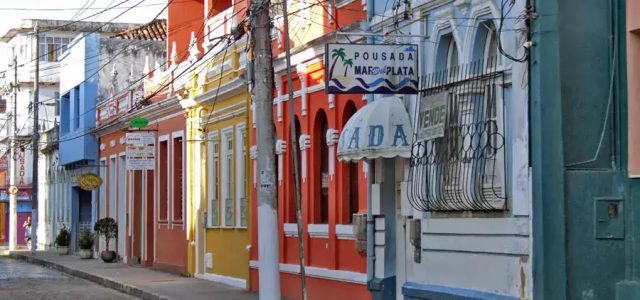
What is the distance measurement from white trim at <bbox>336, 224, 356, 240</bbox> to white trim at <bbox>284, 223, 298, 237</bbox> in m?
2.12

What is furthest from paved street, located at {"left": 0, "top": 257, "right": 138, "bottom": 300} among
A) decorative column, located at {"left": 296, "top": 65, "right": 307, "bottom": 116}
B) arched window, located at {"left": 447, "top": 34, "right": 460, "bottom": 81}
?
arched window, located at {"left": 447, "top": 34, "right": 460, "bottom": 81}

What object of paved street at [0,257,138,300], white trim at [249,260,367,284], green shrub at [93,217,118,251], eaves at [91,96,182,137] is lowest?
paved street at [0,257,138,300]

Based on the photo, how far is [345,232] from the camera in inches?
642

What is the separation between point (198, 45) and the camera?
A: 24.9 m

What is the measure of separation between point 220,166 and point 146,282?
3.29 meters

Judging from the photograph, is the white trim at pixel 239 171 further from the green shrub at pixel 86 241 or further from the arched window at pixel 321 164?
the green shrub at pixel 86 241

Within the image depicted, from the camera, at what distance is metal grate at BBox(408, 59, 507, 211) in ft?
37.7

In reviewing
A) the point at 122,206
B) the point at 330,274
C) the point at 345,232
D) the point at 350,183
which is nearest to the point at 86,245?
the point at 122,206

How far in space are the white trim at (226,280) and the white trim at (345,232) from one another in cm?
513

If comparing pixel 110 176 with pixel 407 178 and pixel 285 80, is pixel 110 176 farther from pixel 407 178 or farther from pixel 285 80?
pixel 407 178

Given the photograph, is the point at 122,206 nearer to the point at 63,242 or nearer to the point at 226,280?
the point at 63,242

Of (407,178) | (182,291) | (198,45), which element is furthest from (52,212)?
(407,178)

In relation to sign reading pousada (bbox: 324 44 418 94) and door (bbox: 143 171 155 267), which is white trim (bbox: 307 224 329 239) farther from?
door (bbox: 143 171 155 267)

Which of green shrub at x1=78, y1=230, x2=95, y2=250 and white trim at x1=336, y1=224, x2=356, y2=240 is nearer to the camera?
white trim at x1=336, y1=224, x2=356, y2=240
